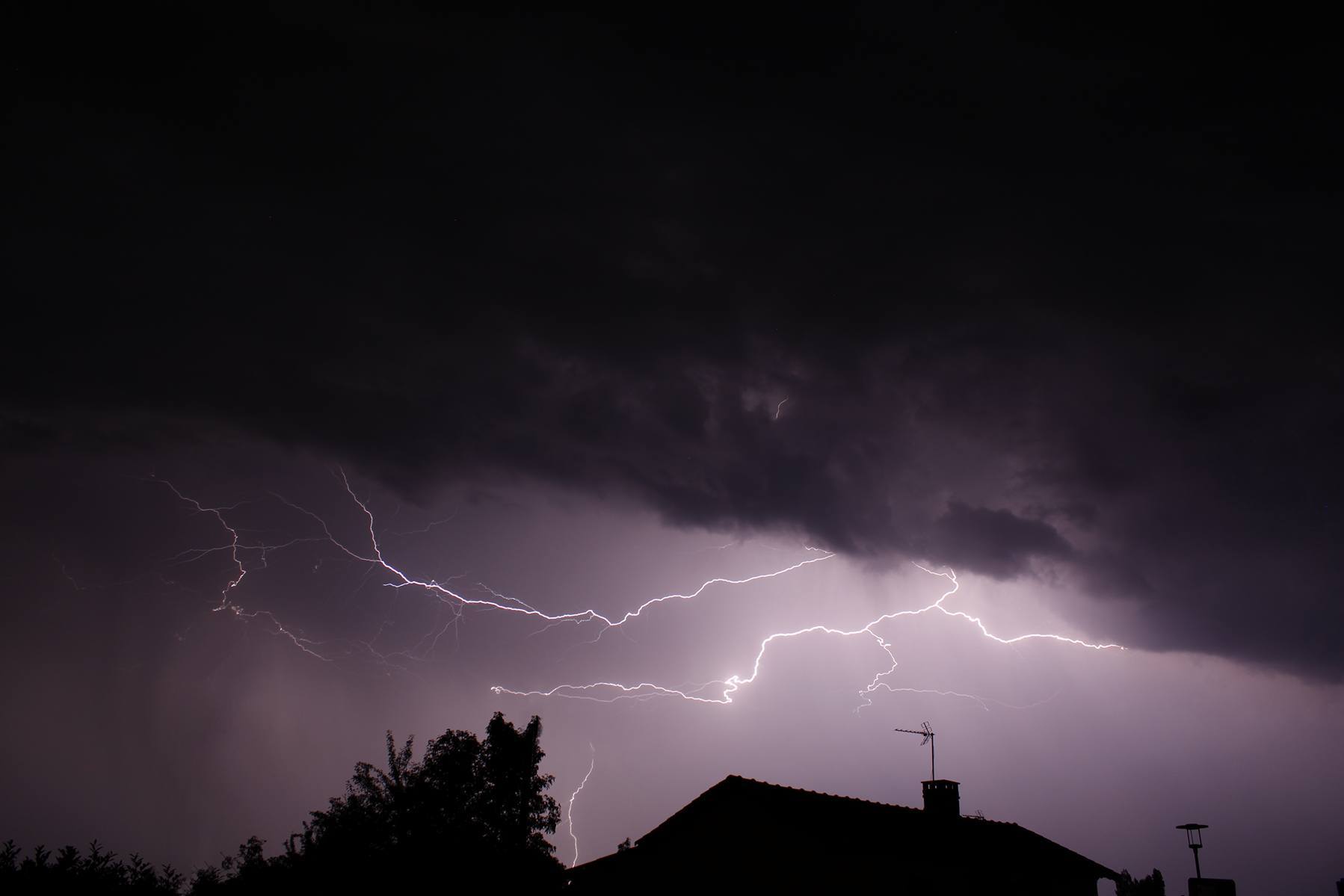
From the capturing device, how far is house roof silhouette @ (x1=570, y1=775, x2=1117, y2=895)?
A: 1463cm

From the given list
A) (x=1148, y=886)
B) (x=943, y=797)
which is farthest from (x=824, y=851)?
(x=1148, y=886)

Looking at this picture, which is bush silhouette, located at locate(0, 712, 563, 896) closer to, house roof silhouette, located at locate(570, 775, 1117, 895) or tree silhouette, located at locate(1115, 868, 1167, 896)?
house roof silhouette, located at locate(570, 775, 1117, 895)

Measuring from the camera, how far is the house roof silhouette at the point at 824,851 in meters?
14.6

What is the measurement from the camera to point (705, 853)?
16.7 metres

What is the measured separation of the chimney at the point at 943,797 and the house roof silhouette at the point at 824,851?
8 cm

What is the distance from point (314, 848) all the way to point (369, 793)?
1.85 meters

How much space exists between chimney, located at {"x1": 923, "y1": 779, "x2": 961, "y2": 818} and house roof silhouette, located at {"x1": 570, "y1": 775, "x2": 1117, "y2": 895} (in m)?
0.08

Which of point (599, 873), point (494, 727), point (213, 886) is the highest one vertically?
point (494, 727)

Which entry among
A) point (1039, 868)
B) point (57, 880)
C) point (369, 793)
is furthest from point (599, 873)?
point (57, 880)

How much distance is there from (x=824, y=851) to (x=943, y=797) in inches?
176

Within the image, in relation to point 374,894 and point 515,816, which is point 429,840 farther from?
point 515,816

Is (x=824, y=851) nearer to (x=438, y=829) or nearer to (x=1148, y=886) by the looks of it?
(x=438, y=829)

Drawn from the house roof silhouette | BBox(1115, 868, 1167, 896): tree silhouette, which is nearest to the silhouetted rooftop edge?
the house roof silhouette

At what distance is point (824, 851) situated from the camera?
15094 mm
